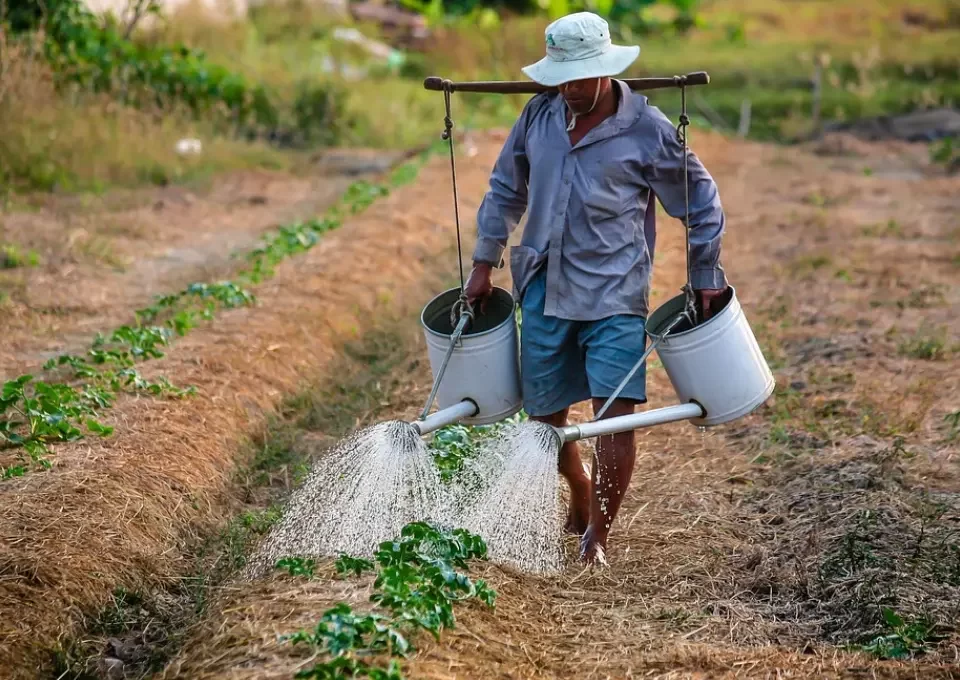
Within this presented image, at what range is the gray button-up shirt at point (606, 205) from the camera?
4.12 m

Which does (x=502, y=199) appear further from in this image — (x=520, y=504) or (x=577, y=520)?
(x=577, y=520)

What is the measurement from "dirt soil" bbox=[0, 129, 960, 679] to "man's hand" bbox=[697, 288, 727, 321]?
2.77ft

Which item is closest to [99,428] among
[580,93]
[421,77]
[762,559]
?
[580,93]

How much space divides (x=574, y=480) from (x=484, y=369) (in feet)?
1.75

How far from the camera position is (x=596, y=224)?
4.17 metres

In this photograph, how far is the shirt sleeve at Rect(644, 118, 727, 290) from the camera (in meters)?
4.12

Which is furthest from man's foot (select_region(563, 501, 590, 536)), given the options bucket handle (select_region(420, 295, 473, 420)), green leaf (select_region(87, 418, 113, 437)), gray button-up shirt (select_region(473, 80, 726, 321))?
green leaf (select_region(87, 418, 113, 437))

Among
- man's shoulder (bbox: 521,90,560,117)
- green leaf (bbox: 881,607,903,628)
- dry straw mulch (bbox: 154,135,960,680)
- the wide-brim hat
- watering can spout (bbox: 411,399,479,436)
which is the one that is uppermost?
the wide-brim hat

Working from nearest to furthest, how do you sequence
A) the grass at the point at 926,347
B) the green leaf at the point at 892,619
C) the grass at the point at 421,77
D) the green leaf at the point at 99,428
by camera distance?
the green leaf at the point at 892,619 → the green leaf at the point at 99,428 → the grass at the point at 926,347 → the grass at the point at 421,77

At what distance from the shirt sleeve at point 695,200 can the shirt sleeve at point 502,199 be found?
1.42 feet

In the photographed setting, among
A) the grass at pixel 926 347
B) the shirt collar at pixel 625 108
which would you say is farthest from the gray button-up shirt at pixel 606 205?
the grass at pixel 926 347

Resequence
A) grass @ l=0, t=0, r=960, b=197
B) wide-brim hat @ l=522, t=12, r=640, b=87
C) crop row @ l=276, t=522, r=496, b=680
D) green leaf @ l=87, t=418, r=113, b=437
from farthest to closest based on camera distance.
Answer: grass @ l=0, t=0, r=960, b=197 < green leaf @ l=87, t=418, r=113, b=437 < wide-brim hat @ l=522, t=12, r=640, b=87 < crop row @ l=276, t=522, r=496, b=680

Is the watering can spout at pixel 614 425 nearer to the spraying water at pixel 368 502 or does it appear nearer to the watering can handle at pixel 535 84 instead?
the spraying water at pixel 368 502

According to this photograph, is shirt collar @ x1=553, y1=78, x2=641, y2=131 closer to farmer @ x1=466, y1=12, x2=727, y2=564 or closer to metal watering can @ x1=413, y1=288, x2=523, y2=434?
farmer @ x1=466, y1=12, x2=727, y2=564
